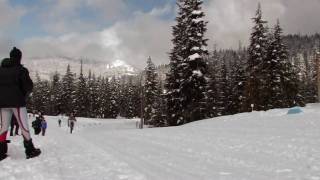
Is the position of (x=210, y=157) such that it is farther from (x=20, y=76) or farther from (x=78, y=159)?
(x=20, y=76)

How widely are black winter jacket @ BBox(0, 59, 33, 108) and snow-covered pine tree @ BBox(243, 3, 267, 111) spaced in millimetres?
40827

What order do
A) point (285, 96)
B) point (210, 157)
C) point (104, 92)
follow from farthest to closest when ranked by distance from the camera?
point (104, 92) < point (285, 96) < point (210, 157)

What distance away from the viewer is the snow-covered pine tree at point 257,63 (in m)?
46.2

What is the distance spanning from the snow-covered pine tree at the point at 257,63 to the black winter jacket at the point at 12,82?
134 feet

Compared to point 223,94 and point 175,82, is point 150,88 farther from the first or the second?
point 175,82

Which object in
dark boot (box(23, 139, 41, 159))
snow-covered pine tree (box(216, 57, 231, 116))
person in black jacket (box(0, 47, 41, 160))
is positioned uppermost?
snow-covered pine tree (box(216, 57, 231, 116))

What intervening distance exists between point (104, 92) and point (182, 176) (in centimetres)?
9899

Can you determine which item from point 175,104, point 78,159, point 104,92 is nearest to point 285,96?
point 175,104

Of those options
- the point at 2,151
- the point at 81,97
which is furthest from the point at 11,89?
the point at 81,97

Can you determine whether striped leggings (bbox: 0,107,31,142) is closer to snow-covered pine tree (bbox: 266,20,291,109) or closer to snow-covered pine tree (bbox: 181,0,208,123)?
snow-covered pine tree (bbox: 181,0,208,123)

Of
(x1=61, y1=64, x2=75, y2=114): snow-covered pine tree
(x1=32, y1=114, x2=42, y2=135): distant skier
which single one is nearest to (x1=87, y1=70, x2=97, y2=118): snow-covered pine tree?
(x1=61, y1=64, x2=75, y2=114): snow-covered pine tree

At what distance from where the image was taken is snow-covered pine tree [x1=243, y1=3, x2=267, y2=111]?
4622 cm

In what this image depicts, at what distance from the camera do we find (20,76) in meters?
7.65

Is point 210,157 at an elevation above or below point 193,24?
below
